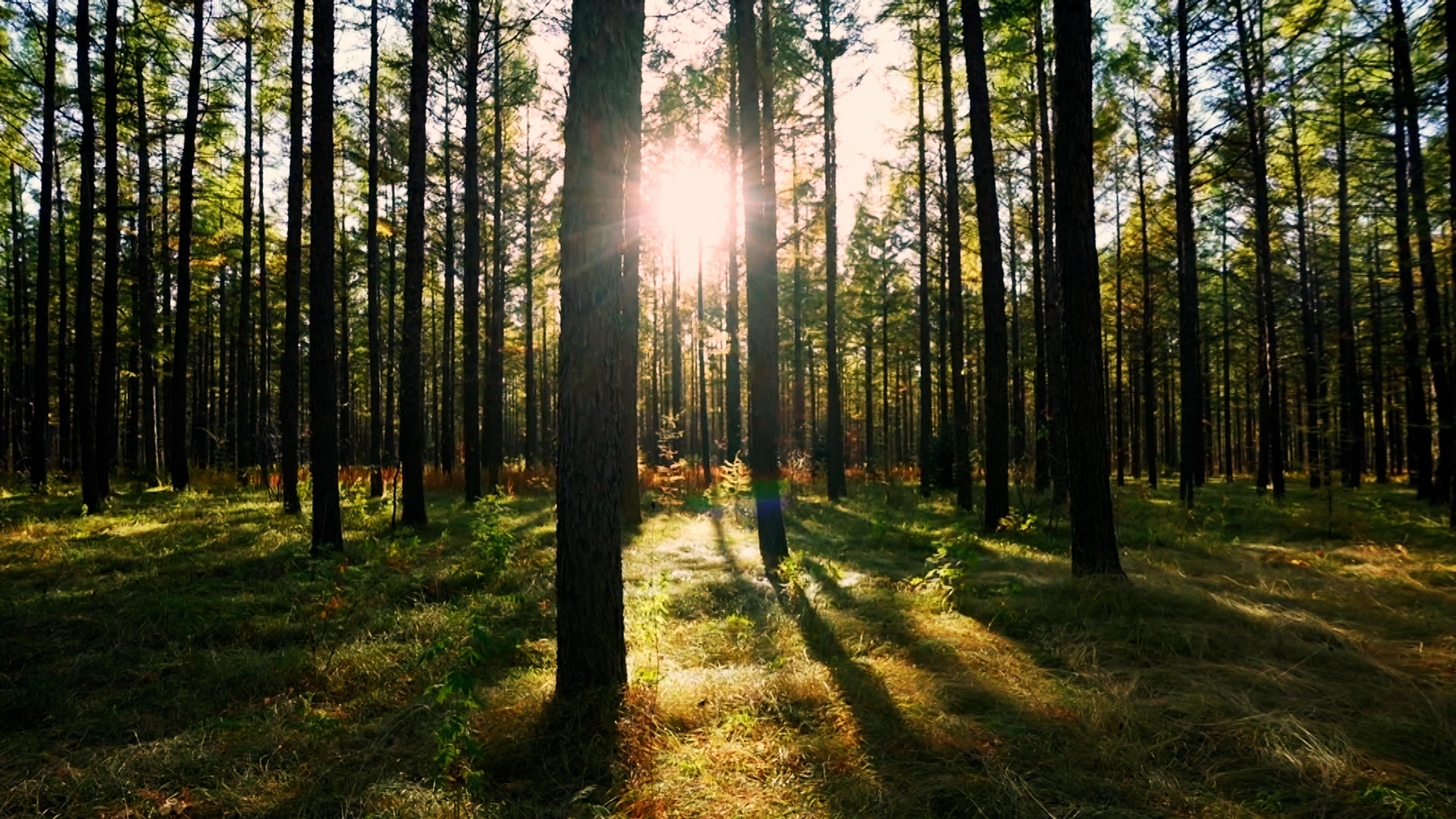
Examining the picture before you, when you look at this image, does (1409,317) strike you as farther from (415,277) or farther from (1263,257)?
(415,277)

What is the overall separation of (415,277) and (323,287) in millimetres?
2150

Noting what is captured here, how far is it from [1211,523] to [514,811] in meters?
13.0

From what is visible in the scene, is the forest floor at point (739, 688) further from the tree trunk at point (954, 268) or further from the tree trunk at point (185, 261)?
the tree trunk at point (185, 261)

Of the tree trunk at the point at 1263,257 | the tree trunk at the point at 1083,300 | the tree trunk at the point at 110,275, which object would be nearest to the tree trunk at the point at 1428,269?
the tree trunk at the point at 1263,257

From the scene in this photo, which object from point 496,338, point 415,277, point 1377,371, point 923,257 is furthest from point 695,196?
point 1377,371

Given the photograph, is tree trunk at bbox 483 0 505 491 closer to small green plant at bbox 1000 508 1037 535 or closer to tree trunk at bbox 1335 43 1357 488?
small green plant at bbox 1000 508 1037 535

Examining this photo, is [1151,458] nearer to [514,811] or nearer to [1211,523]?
[1211,523]

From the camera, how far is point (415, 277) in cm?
981

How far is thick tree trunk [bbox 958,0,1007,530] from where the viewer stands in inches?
375

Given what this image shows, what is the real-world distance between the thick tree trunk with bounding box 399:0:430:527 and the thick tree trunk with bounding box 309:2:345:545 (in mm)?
1747

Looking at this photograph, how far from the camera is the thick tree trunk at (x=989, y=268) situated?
9.52m

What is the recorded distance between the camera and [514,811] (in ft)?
8.61

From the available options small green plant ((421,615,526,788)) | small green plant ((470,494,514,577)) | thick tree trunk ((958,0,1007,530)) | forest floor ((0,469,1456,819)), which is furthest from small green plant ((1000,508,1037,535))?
small green plant ((421,615,526,788))

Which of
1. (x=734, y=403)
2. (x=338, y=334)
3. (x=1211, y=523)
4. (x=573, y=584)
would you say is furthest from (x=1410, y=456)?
(x=338, y=334)
